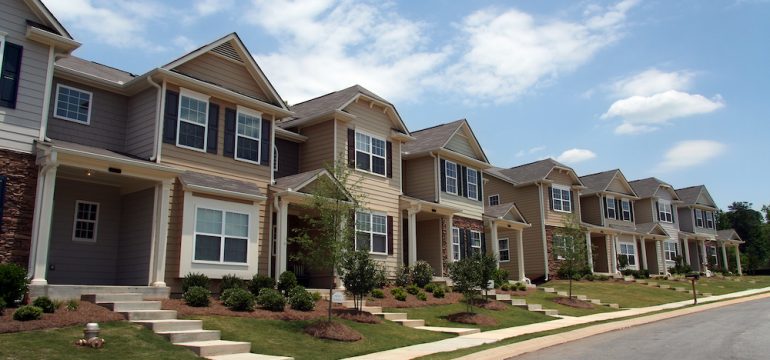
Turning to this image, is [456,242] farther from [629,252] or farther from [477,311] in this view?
[629,252]

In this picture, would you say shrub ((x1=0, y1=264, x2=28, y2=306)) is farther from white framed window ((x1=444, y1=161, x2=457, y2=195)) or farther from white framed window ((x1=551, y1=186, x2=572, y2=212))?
white framed window ((x1=551, y1=186, x2=572, y2=212))

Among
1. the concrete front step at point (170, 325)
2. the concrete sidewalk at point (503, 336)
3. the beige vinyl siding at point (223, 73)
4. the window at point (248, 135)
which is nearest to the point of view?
the concrete front step at point (170, 325)

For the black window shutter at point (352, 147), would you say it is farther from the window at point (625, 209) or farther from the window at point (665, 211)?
the window at point (665, 211)

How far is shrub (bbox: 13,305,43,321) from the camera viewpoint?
12.7 meters

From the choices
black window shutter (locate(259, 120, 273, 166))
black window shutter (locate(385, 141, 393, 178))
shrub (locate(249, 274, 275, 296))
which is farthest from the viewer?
black window shutter (locate(385, 141, 393, 178))

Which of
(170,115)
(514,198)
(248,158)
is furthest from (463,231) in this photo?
(170,115)

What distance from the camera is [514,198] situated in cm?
4112

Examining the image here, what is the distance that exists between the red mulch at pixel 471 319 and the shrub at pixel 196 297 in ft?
29.0

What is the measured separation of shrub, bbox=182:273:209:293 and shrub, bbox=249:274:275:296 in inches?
63.7

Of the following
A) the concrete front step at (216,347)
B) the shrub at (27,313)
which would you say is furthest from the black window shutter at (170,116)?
the concrete front step at (216,347)

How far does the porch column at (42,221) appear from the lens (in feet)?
50.1

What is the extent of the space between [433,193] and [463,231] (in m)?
3.19

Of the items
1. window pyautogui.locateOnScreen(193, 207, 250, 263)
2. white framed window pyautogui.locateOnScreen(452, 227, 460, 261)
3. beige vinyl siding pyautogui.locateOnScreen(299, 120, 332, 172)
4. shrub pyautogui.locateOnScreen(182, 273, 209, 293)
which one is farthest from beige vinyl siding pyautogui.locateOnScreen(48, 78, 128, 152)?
white framed window pyautogui.locateOnScreen(452, 227, 460, 261)

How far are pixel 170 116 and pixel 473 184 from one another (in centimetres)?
1854
